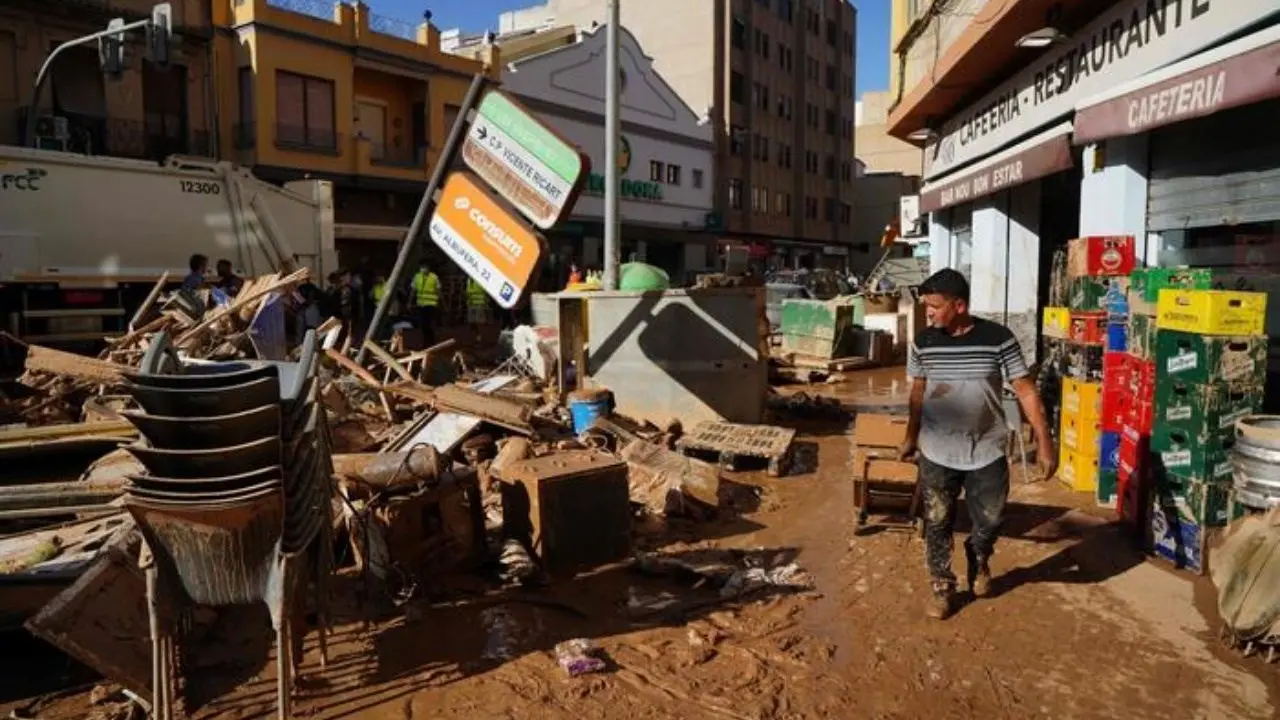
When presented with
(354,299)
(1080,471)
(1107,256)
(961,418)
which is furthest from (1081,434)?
(354,299)

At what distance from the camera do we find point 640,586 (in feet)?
17.3

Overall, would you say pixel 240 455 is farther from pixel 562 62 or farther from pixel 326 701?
pixel 562 62

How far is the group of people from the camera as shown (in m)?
12.7

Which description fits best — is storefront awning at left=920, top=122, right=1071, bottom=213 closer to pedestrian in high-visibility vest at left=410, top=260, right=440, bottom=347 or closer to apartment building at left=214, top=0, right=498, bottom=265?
pedestrian in high-visibility vest at left=410, top=260, right=440, bottom=347

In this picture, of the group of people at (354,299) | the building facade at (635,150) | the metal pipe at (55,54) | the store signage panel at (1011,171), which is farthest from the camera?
the building facade at (635,150)

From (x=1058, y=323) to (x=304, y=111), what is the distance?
22.8 meters

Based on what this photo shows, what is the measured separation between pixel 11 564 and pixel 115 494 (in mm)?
692

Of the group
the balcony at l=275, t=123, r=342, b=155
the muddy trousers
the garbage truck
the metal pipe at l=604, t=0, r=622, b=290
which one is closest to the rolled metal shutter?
the muddy trousers

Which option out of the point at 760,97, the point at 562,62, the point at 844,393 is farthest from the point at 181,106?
the point at 760,97

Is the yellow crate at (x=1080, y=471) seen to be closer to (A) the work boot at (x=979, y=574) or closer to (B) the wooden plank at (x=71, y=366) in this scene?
(A) the work boot at (x=979, y=574)

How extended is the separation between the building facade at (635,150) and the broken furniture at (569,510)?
23.9 meters

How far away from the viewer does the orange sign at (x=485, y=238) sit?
25.3 feet

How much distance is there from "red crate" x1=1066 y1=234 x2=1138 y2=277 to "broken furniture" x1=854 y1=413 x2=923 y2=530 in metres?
2.17

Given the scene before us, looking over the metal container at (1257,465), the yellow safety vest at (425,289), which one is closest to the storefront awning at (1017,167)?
the metal container at (1257,465)
